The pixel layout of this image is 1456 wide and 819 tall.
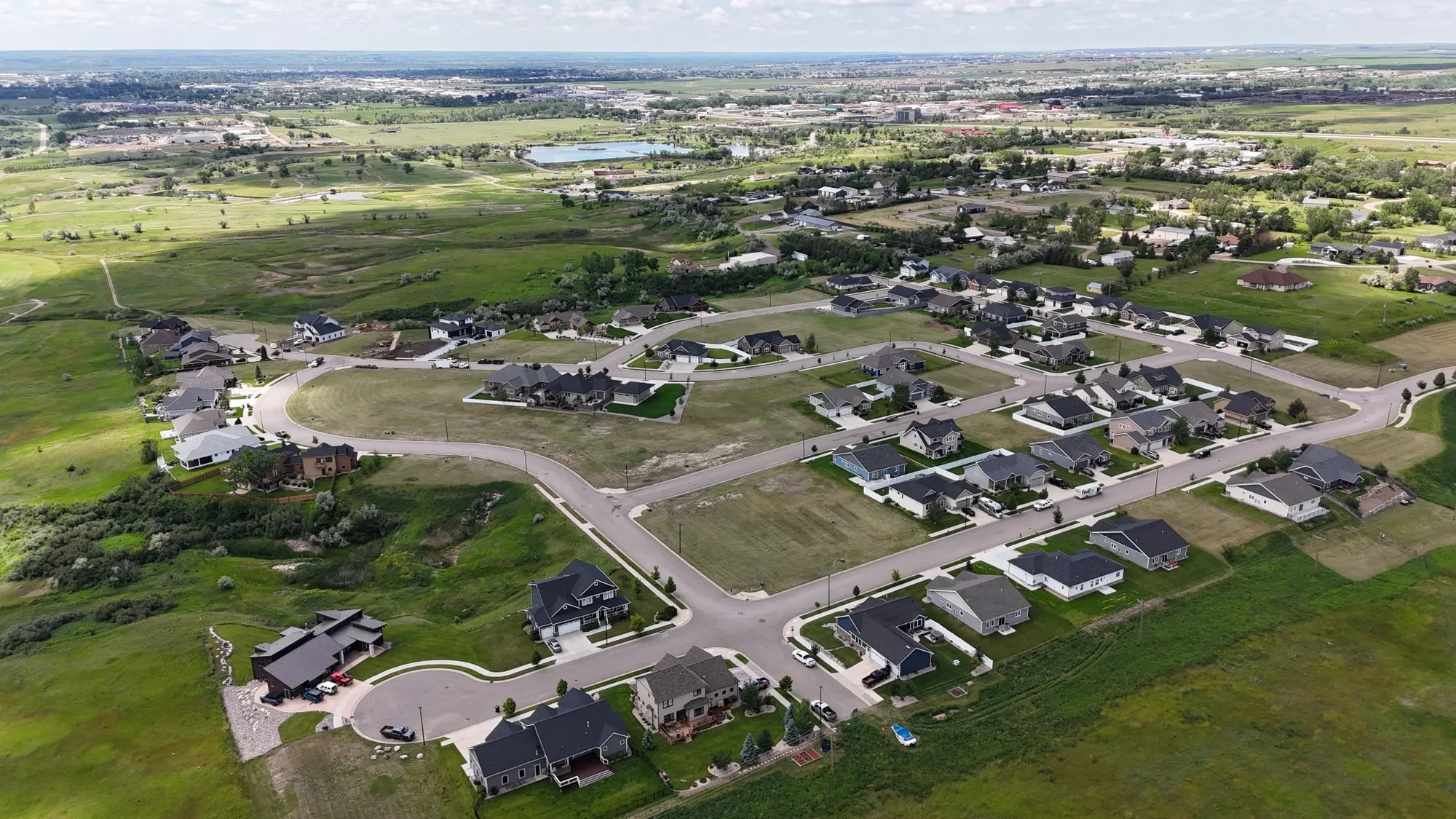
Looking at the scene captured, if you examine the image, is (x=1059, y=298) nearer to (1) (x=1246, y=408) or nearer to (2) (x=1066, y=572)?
(1) (x=1246, y=408)

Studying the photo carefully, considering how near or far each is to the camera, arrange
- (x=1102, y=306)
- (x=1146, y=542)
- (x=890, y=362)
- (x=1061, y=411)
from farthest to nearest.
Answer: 1. (x=1102, y=306)
2. (x=890, y=362)
3. (x=1061, y=411)
4. (x=1146, y=542)

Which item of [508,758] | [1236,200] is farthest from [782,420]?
[1236,200]

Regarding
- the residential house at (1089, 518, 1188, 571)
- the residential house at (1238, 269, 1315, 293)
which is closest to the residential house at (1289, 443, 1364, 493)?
the residential house at (1089, 518, 1188, 571)

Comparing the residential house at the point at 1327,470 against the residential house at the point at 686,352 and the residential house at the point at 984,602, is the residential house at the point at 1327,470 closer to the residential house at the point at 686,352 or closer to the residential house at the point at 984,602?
the residential house at the point at 984,602

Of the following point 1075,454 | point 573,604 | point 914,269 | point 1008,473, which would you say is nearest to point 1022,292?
point 914,269

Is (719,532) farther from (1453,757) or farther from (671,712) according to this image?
(1453,757)

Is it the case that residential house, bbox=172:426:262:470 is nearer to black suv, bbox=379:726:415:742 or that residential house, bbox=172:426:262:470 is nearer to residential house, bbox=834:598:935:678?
black suv, bbox=379:726:415:742

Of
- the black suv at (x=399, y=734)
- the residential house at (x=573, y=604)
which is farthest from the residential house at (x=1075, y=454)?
the black suv at (x=399, y=734)
